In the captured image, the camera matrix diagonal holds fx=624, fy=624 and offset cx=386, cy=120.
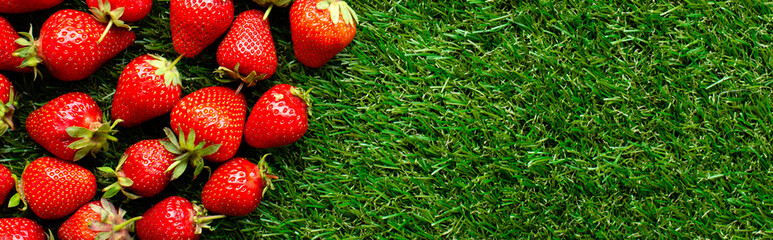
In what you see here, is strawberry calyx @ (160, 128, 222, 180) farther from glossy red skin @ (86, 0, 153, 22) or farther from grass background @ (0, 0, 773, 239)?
glossy red skin @ (86, 0, 153, 22)

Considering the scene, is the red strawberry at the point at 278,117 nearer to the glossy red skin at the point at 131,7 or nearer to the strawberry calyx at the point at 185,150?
the strawberry calyx at the point at 185,150

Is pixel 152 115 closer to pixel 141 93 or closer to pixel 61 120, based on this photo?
pixel 141 93

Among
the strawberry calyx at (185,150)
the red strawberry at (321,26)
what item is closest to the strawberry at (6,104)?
the strawberry calyx at (185,150)

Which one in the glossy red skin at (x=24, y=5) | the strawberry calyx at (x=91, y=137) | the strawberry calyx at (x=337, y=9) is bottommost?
the strawberry calyx at (x=91, y=137)

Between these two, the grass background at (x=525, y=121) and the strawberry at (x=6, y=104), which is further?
the grass background at (x=525, y=121)

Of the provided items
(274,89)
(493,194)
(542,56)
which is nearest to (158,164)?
(274,89)
